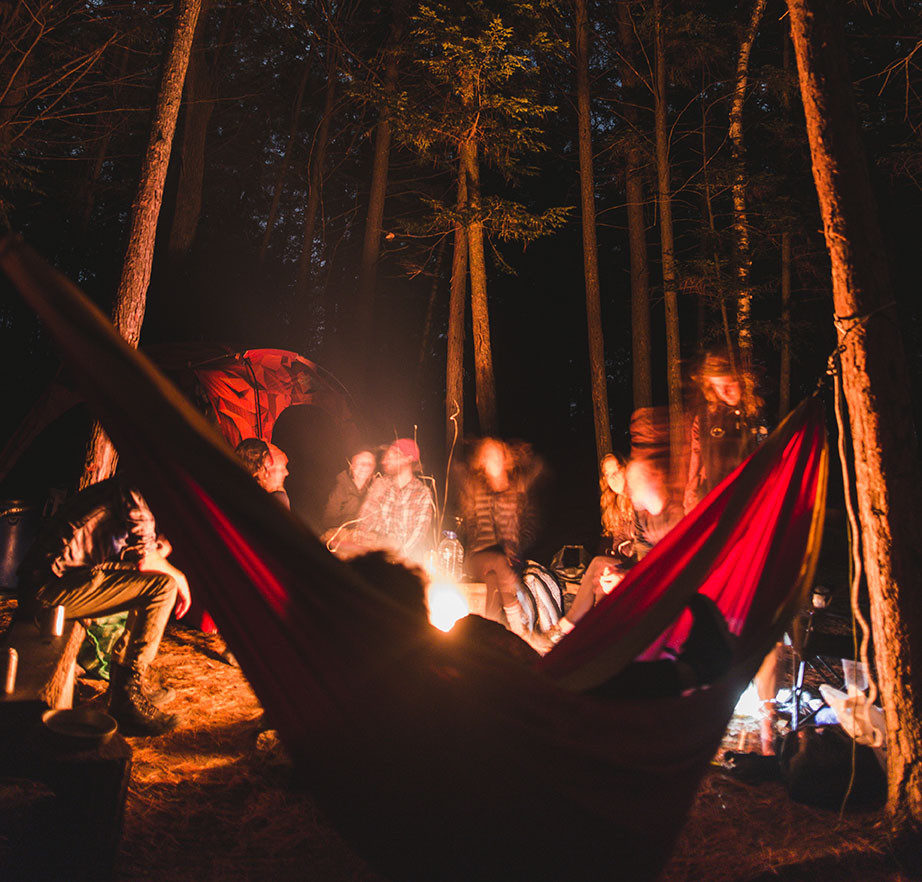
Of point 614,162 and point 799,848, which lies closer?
point 799,848

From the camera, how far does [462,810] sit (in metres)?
1.77

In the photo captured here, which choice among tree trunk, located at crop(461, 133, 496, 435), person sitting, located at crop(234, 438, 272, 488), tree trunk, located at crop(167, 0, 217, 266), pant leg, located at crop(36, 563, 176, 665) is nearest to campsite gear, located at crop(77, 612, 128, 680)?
pant leg, located at crop(36, 563, 176, 665)

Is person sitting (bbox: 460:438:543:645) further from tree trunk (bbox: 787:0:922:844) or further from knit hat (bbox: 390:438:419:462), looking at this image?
tree trunk (bbox: 787:0:922:844)

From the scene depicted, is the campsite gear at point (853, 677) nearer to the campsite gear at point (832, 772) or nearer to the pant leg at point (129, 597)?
the campsite gear at point (832, 772)

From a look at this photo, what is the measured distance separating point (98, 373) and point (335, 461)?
6.27m

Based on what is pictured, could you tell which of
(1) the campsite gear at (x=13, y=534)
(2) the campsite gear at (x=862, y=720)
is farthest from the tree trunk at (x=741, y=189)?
(1) the campsite gear at (x=13, y=534)

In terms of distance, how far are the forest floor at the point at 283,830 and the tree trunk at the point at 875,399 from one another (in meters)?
0.29

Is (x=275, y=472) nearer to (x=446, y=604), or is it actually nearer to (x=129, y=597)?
(x=129, y=597)

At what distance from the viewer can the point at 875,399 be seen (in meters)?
2.42

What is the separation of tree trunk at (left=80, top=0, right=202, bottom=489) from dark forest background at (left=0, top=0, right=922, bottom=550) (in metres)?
0.22

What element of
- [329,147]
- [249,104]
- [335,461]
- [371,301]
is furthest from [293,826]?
[249,104]

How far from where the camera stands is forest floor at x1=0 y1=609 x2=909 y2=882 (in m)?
2.04

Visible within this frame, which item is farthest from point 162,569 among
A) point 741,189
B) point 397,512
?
point 741,189

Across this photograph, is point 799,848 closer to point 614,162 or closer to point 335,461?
point 335,461
